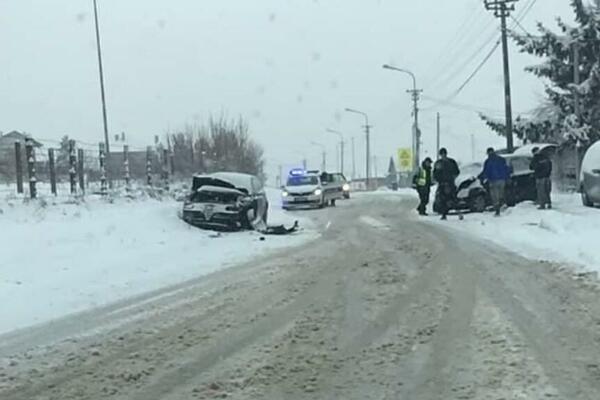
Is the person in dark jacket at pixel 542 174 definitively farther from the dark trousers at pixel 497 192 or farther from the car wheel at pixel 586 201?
the car wheel at pixel 586 201

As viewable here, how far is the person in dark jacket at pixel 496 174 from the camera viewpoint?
24.4 meters

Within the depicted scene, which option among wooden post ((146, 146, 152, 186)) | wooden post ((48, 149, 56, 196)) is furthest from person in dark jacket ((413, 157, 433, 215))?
wooden post ((48, 149, 56, 196))

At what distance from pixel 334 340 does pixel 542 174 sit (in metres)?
17.4

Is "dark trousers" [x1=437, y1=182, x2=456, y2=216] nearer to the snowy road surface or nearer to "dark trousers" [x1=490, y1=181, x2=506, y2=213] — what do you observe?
"dark trousers" [x1=490, y1=181, x2=506, y2=213]

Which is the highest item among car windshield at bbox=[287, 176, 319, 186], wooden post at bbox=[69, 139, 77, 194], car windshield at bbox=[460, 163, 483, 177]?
wooden post at bbox=[69, 139, 77, 194]

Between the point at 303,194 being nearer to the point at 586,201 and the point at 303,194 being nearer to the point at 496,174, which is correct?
the point at 586,201

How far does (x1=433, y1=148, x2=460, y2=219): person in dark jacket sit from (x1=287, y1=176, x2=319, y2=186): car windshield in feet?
55.1

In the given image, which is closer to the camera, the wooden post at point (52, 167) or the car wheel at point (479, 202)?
the wooden post at point (52, 167)

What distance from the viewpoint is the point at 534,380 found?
6730mm

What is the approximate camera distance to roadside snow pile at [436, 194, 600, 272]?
15.3 metres

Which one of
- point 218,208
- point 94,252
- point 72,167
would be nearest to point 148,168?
point 72,167

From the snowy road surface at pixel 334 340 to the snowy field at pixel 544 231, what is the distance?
1010mm

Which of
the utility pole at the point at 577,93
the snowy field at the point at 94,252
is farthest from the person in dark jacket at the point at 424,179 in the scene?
the utility pole at the point at 577,93

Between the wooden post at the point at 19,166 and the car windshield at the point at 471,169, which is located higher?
the wooden post at the point at 19,166
